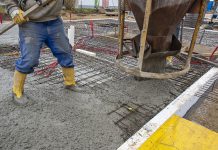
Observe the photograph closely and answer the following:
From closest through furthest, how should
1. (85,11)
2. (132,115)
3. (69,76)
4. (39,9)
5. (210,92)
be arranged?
(39,9)
(132,115)
(69,76)
(210,92)
(85,11)

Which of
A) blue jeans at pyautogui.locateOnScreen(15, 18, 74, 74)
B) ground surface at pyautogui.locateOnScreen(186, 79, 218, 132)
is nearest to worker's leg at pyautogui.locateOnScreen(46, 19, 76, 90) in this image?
blue jeans at pyautogui.locateOnScreen(15, 18, 74, 74)

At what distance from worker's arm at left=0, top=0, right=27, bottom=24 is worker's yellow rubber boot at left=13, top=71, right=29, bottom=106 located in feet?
2.32

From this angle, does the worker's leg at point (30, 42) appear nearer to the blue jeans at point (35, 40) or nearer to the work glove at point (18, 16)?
the blue jeans at point (35, 40)

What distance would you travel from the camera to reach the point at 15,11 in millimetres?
2836

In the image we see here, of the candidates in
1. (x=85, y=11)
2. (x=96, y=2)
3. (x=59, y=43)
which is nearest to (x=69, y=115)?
(x=59, y=43)

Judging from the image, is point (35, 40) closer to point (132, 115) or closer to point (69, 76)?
point (69, 76)

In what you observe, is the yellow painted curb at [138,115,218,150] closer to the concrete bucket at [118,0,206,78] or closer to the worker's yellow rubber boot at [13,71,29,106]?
the concrete bucket at [118,0,206,78]

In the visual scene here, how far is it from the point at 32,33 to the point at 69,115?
45.4 inches

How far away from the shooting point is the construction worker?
2.91 metres

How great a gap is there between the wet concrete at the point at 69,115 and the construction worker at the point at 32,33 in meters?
0.31

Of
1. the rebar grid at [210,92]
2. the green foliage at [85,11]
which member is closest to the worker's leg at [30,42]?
the rebar grid at [210,92]

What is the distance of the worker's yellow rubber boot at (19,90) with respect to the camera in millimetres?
3117

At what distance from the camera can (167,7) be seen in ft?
9.40

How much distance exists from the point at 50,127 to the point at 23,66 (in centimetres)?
91
